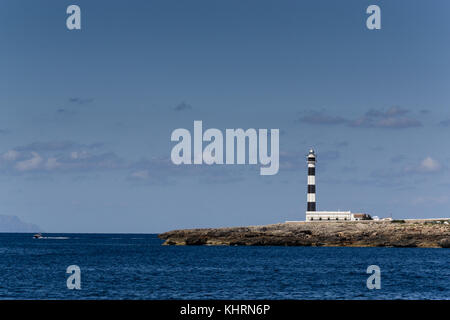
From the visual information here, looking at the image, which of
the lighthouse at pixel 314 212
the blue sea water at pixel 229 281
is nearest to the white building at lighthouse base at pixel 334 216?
the lighthouse at pixel 314 212

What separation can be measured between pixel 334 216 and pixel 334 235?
52.0ft

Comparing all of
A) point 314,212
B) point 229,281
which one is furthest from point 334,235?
point 229,281

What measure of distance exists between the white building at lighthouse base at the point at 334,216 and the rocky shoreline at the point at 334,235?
9.32ft

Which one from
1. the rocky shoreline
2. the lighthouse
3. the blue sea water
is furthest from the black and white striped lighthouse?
the blue sea water

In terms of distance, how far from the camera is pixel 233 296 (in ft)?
180

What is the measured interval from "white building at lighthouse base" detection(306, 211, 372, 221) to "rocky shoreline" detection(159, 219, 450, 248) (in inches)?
112

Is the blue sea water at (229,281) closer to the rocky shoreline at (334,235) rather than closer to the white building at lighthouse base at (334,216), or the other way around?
the rocky shoreline at (334,235)

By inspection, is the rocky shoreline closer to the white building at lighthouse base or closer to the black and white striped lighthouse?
the white building at lighthouse base

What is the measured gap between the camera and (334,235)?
15875cm

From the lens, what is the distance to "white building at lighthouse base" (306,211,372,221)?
17050 cm

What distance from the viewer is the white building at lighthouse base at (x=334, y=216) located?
170500mm
